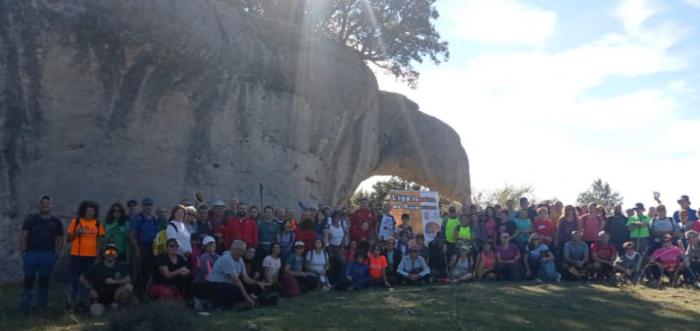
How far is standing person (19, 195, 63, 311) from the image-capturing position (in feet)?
32.5

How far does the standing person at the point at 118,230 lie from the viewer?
34.9ft

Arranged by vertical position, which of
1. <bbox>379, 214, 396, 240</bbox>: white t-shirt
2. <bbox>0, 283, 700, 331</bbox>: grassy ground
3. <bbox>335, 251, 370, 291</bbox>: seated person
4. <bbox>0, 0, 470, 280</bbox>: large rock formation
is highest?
<bbox>0, 0, 470, 280</bbox>: large rock formation

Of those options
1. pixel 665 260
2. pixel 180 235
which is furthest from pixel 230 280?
pixel 665 260

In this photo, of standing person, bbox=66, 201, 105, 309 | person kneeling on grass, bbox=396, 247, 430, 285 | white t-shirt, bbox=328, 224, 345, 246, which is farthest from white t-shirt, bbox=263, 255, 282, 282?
person kneeling on grass, bbox=396, 247, 430, 285

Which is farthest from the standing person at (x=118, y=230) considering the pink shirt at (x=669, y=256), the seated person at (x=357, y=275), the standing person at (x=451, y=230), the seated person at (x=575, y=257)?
the pink shirt at (x=669, y=256)

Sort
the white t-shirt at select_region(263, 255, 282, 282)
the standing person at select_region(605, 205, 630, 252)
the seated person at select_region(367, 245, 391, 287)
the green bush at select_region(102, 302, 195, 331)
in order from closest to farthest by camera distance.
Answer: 1. the green bush at select_region(102, 302, 195, 331)
2. the white t-shirt at select_region(263, 255, 282, 282)
3. the seated person at select_region(367, 245, 391, 287)
4. the standing person at select_region(605, 205, 630, 252)

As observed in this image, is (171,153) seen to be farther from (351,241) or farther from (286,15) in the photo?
(286,15)

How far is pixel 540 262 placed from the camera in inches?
566

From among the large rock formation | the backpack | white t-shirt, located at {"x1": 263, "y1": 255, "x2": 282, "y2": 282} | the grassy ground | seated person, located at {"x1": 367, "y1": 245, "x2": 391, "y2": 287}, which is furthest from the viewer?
seated person, located at {"x1": 367, "y1": 245, "x2": 391, "y2": 287}

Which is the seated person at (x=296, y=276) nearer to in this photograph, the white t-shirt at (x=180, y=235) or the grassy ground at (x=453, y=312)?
the grassy ground at (x=453, y=312)

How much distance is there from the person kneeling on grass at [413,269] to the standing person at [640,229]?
4927mm

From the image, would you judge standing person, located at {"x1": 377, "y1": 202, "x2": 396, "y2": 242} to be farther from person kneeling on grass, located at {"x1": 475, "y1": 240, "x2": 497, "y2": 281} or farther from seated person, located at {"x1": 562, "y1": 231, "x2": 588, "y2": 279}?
seated person, located at {"x1": 562, "y1": 231, "x2": 588, "y2": 279}

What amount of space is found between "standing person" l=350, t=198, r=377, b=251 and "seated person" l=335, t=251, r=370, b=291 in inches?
47.7

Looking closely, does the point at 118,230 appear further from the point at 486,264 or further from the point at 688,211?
the point at 688,211
